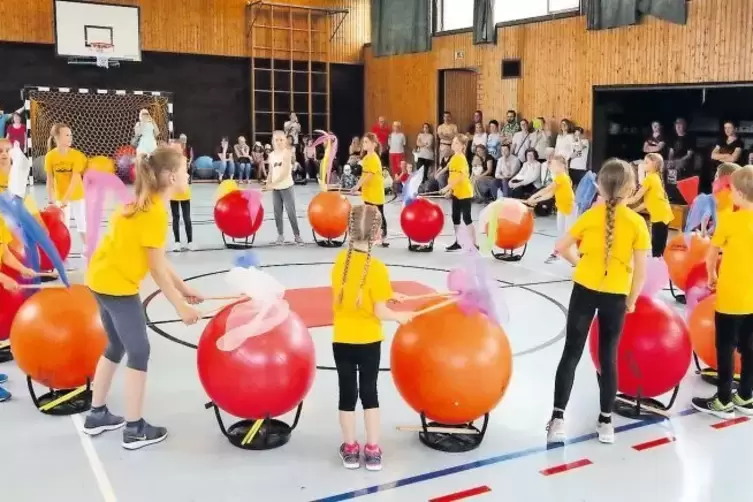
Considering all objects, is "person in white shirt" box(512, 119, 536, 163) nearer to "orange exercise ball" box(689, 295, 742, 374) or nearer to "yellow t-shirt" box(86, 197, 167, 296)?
"orange exercise ball" box(689, 295, 742, 374)

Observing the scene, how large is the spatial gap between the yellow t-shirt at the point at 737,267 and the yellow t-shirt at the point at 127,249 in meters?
3.15

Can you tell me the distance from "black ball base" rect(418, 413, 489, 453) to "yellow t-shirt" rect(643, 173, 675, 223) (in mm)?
4806

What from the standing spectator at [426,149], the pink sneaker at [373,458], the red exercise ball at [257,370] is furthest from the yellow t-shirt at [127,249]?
the standing spectator at [426,149]

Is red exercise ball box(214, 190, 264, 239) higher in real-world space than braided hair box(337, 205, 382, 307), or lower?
lower

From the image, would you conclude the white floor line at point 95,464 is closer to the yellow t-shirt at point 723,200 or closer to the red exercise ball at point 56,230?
the red exercise ball at point 56,230

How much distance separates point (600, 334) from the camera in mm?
4215

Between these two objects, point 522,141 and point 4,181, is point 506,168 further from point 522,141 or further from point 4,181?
point 4,181

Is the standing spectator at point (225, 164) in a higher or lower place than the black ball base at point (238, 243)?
higher

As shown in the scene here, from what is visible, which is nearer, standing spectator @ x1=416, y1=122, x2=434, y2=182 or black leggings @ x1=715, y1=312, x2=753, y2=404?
black leggings @ x1=715, y1=312, x2=753, y2=404

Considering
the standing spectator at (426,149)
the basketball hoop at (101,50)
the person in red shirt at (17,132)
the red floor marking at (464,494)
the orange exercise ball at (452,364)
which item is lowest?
the red floor marking at (464,494)

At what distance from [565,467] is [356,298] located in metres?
1.41

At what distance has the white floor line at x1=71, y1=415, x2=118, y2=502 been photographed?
3.65m

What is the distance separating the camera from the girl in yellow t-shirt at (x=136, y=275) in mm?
3926

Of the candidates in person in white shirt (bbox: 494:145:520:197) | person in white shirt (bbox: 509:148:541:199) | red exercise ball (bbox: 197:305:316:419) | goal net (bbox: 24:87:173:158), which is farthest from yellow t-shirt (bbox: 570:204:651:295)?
goal net (bbox: 24:87:173:158)
